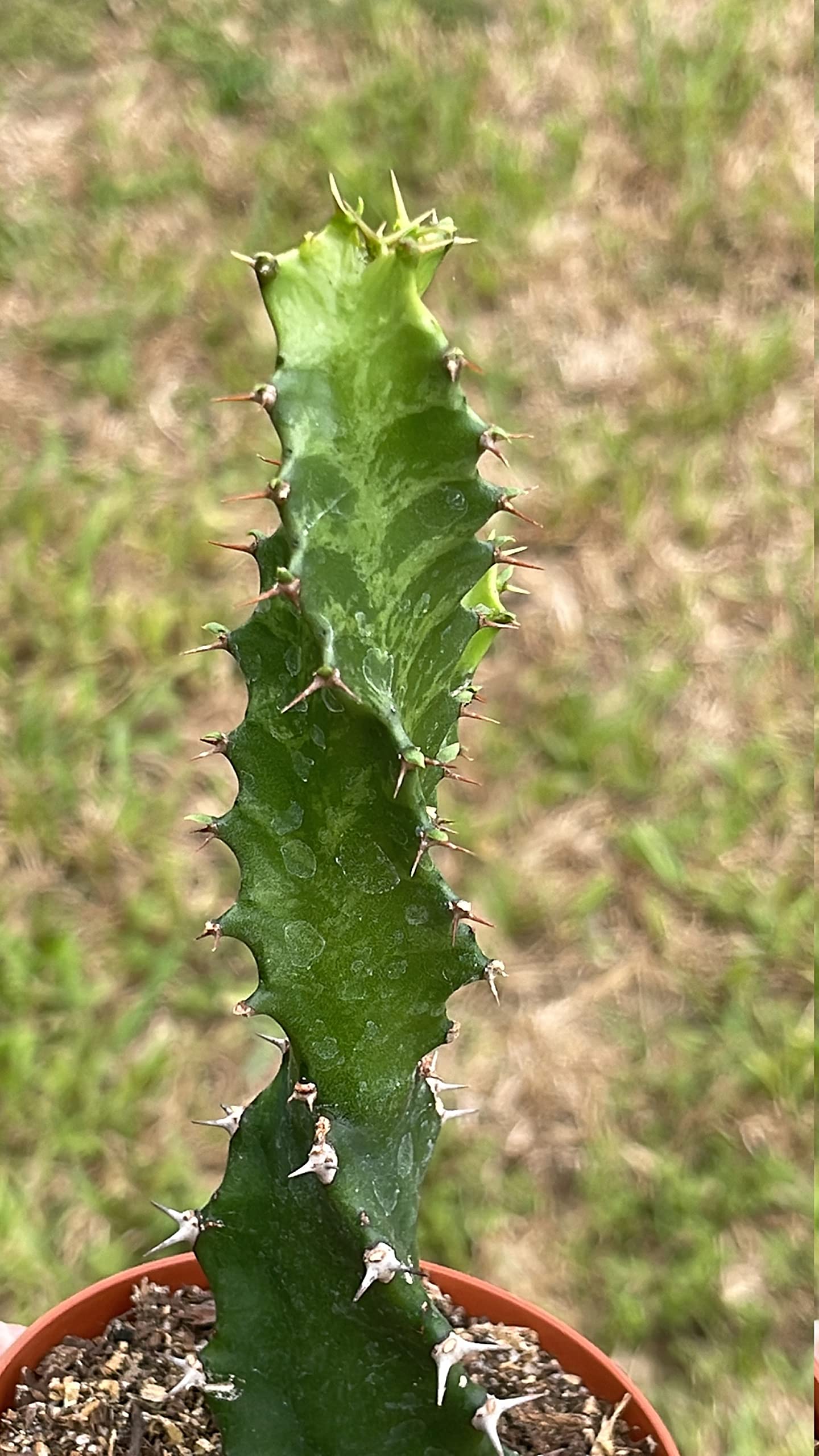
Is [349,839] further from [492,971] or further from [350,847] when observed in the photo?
[492,971]

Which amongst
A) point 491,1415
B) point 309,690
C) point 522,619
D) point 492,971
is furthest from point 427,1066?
point 522,619

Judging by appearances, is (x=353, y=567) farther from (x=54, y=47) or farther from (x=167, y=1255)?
(x=54, y=47)

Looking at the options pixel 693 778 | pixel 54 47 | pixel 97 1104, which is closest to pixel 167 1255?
pixel 97 1104

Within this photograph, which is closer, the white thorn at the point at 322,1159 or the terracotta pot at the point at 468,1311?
the white thorn at the point at 322,1159

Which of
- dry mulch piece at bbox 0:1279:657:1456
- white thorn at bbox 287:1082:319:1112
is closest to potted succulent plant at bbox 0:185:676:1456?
white thorn at bbox 287:1082:319:1112

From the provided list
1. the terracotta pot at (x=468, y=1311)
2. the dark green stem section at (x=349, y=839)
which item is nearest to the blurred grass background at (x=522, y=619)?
the terracotta pot at (x=468, y=1311)

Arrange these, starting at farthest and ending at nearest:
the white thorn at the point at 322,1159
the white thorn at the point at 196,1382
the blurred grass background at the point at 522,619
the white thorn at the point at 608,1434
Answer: the blurred grass background at the point at 522,619
the white thorn at the point at 608,1434
the white thorn at the point at 196,1382
the white thorn at the point at 322,1159

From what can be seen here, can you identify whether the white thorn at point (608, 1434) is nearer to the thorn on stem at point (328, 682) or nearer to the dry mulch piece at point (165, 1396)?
the dry mulch piece at point (165, 1396)
